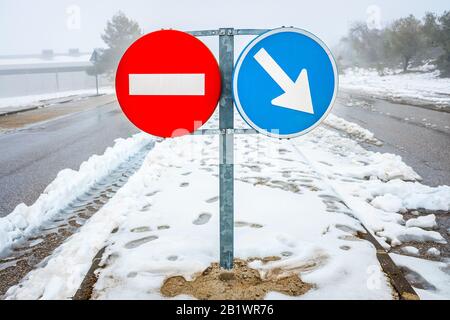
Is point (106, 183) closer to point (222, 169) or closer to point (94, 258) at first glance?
point (94, 258)

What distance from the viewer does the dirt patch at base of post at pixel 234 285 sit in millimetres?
2154

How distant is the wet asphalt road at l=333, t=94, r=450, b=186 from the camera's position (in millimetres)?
5539

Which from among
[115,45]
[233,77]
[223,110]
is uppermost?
[115,45]

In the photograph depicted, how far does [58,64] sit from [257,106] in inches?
2604

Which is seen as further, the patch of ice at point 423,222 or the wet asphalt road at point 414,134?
the wet asphalt road at point 414,134

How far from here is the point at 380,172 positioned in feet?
16.5

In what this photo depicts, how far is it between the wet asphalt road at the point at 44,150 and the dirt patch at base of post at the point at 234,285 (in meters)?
2.76

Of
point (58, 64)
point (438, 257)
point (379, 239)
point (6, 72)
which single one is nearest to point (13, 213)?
point (379, 239)

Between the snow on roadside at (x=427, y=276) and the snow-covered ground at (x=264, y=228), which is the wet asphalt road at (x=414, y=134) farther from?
the snow on roadside at (x=427, y=276)

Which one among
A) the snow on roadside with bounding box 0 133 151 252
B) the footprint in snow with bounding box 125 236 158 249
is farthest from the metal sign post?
the snow on roadside with bounding box 0 133 151 252

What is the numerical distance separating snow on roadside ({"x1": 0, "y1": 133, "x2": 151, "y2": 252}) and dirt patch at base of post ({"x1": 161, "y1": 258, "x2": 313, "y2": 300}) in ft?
5.88

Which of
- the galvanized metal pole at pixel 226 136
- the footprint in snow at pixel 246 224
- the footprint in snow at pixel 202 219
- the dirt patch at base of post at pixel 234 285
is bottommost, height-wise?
the footprint in snow at pixel 202 219

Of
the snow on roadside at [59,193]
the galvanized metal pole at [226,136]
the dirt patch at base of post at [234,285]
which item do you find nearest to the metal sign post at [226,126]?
the galvanized metal pole at [226,136]

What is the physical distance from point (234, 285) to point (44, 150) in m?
6.51
